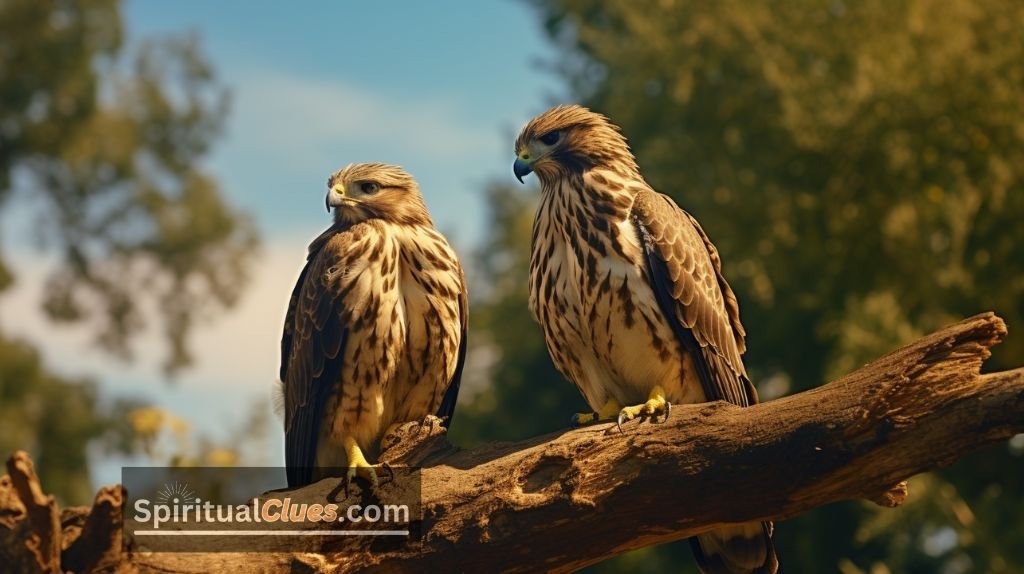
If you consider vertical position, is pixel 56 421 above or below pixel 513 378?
above

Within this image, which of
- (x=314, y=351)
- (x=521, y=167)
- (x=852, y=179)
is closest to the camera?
(x=314, y=351)

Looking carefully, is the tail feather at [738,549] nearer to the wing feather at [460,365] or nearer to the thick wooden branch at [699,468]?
the thick wooden branch at [699,468]

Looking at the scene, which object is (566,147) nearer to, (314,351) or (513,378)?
(314,351)

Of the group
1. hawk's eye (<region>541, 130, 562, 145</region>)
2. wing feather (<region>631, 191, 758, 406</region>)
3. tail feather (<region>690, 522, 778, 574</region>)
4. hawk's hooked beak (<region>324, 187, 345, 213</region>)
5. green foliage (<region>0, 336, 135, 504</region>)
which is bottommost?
tail feather (<region>690, 522, 778, 574</region>)

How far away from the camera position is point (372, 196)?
6.08 meters

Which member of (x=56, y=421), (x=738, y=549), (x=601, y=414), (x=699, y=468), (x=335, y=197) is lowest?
(x=738, y=549)

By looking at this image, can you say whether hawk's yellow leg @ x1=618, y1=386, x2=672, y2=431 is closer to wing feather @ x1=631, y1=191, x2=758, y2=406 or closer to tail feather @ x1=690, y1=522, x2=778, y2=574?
wing feather @ x1=631, y1=191, x2=758, y2=406

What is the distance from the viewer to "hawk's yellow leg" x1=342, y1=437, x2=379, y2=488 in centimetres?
532

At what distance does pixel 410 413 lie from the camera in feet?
19.4

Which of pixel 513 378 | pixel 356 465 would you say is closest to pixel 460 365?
pixel 356 465

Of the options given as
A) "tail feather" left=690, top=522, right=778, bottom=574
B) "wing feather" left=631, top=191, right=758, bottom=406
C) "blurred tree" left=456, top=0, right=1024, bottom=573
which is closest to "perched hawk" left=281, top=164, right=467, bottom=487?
"wing feather" left=631, top=191, right=758, bottom=406

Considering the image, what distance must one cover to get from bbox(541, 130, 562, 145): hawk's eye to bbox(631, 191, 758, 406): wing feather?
0.61 metres

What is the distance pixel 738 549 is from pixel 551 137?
2.38m
